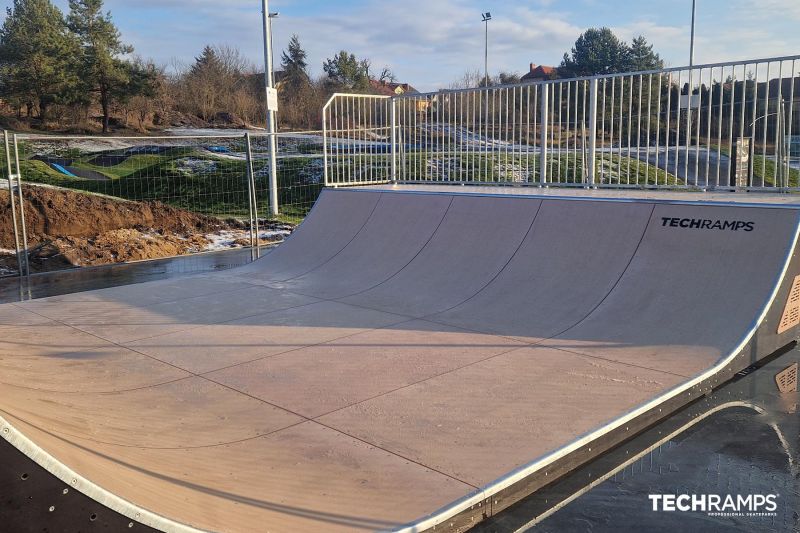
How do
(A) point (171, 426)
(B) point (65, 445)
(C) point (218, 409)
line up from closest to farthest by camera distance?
(B) point (65, 445) → (A) point (171, 426) → (C) point (218, 409)

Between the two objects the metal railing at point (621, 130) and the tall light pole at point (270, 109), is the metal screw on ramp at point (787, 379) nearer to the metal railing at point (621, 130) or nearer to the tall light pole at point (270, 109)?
the metal railing at point (621, 130)

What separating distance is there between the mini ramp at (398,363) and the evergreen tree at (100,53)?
33298 mm

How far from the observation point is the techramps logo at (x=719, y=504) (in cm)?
342

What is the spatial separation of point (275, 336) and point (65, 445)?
3757mm

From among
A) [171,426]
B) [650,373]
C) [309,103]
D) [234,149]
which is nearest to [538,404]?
[650,373]

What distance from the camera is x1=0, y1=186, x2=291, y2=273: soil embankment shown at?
1265 cm

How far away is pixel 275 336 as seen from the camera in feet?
22.5

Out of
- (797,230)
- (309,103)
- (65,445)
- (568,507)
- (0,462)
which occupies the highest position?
(309,103)

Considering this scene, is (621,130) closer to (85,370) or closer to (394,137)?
(394,137)

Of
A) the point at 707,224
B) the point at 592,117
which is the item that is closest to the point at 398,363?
the point at 707,224

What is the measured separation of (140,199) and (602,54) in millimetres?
60112

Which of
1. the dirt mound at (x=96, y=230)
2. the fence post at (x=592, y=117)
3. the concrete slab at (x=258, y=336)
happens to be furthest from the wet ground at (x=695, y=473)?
the dirt mound at (x=96, y=230)

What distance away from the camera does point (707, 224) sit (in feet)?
22.9

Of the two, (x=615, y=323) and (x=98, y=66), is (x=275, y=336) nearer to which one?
(x=615, y=323)
